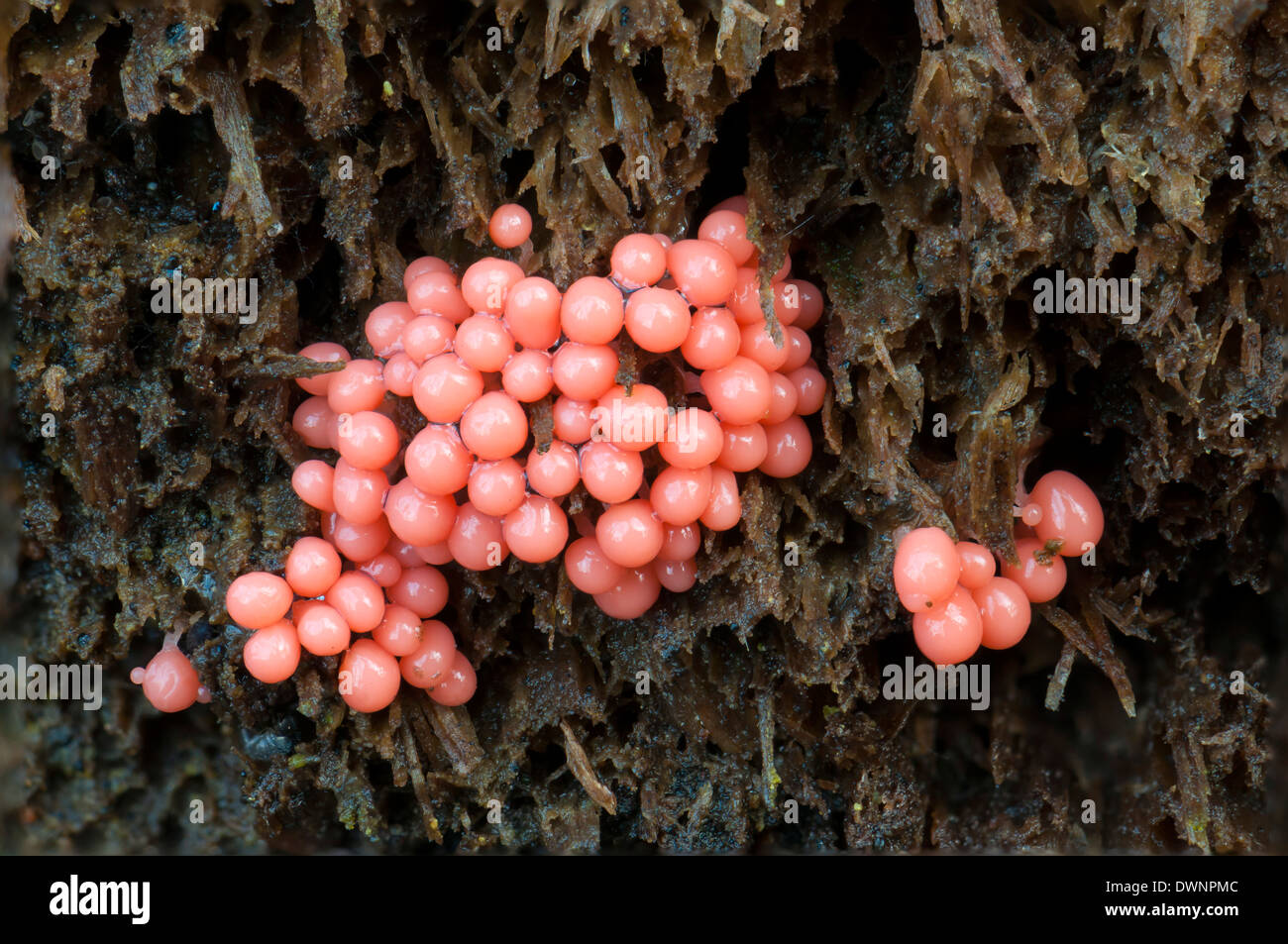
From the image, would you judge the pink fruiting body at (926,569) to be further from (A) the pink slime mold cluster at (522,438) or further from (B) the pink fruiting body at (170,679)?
(B) the pink fruiting body at (170,679)

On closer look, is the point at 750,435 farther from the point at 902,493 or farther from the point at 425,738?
the point at 425,738

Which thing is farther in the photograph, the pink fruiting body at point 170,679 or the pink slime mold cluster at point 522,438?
the pink fruiting body at point 170,679

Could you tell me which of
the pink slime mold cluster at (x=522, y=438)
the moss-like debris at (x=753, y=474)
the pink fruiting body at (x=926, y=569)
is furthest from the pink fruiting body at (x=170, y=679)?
the pink fruiting body at (x=926, y=569)

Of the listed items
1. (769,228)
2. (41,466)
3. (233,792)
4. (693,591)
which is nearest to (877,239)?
(769,228)

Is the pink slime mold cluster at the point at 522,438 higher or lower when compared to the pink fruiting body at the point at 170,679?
higher

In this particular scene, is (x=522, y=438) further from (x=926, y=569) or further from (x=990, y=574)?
(x=990, y=574)

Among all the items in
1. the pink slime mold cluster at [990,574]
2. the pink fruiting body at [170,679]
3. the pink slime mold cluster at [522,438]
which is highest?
the pink slime mold cluster at [522,438]
